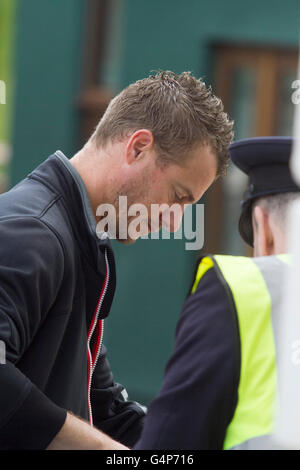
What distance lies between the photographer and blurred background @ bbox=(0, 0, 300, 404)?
6.48m

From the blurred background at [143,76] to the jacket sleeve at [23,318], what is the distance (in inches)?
166

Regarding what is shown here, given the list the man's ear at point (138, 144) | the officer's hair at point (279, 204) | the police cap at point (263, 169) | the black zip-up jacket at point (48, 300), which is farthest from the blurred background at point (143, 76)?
the officer's hair at point (279, 204)

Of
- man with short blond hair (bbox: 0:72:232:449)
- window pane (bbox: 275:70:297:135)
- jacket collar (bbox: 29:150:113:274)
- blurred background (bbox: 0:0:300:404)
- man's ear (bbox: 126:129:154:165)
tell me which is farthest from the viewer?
window pane (bbox: 275:70:297:135)

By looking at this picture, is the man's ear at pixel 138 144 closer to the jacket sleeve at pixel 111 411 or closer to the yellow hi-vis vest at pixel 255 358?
the jacket sleeve at pixel 111 411

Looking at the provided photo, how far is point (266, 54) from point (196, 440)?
16.9 ft

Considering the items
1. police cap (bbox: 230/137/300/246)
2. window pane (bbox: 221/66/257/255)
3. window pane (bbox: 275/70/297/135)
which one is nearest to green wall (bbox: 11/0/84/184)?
window pane (bbox: 221/66/257/255)

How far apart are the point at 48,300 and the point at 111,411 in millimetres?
687

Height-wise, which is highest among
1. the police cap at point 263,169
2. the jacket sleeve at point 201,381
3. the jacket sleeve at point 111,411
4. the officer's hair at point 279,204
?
the police cap at point 263,169

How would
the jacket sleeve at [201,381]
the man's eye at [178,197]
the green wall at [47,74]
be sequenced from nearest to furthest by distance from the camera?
the jacket sleeve at [201,381] < the man's eye at [178,197] < the green wall at [47,74]

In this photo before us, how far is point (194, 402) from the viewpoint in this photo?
1772 mm

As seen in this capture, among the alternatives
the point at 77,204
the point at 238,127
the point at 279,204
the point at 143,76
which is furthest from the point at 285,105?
the point at 279,204

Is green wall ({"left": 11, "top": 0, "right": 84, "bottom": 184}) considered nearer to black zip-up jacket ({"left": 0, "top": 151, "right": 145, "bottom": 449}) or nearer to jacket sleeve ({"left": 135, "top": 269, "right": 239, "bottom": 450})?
black zip-up jacket ({"left": 0, "top": 151, "right": 145, "bottom": 449})

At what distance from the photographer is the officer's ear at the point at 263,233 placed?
205 cm

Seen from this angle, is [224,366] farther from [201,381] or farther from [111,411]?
[111,411]
